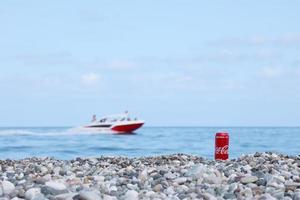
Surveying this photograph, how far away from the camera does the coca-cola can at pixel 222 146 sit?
30.9ft

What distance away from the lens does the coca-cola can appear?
30.9 feet

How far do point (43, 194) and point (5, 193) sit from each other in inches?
13.8

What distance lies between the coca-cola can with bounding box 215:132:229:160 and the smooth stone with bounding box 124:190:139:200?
368cm

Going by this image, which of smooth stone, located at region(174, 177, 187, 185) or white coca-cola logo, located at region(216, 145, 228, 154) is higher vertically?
white coca-cola logo, located at region(216, 145, 228, 154)

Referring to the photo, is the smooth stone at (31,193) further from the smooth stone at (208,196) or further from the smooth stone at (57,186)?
the smooth stone at (208,196)

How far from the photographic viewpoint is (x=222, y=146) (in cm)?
945

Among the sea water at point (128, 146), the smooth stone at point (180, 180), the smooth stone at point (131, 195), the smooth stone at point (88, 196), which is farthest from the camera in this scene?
the sea water at point (128, 146)

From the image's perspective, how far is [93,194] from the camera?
5.61 metres

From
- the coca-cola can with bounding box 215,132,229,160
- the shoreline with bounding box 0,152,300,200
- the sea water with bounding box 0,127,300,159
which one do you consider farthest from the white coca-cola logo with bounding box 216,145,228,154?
the sea water with bounding box 0,127,300,159

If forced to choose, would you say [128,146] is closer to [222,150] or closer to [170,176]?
[222,150]

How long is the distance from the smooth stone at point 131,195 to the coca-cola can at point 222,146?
12.1ft

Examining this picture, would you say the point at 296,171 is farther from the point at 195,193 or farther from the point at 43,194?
the point at 43,194

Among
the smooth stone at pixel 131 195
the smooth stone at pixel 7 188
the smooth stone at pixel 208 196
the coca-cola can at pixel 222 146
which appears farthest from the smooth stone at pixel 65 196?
the coca-cola can at pixel 222 146

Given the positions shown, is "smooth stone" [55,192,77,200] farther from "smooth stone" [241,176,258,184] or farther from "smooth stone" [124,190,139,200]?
"smooth stone" [241,176,258,184]
